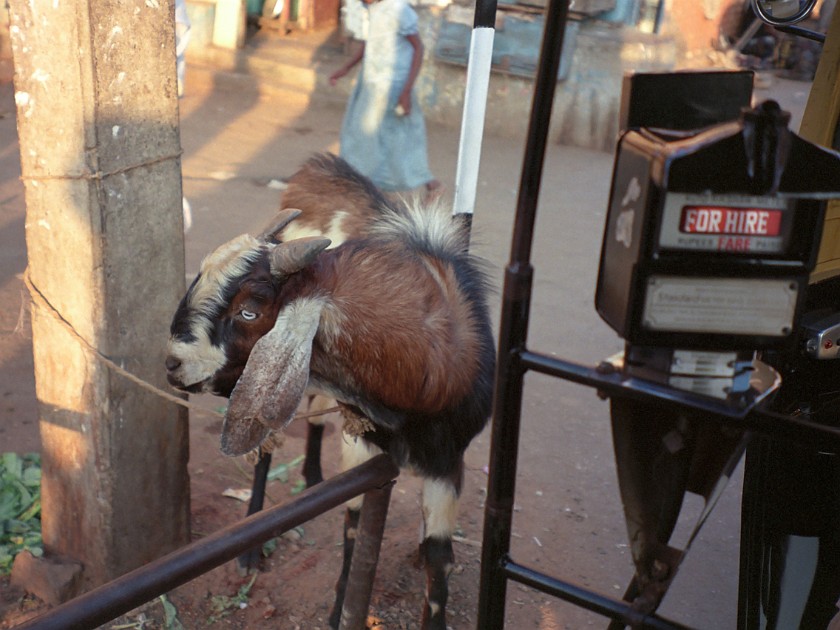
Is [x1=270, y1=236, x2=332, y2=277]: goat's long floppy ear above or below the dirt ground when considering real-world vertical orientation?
above

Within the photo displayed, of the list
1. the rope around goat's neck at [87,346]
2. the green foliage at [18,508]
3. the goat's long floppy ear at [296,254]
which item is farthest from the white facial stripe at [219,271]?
the green foliage at [18,508]

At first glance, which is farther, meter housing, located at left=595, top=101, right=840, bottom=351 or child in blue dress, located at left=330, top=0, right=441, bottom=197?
child in blue dress, located at left=330, top=0, right=441, bottom=197

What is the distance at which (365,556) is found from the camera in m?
2.49

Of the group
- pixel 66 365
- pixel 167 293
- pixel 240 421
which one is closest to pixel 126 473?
pixel 66 365

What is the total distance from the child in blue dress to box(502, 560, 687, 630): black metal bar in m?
5.73

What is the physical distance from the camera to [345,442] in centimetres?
302

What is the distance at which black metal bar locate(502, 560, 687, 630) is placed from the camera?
1.43 meters

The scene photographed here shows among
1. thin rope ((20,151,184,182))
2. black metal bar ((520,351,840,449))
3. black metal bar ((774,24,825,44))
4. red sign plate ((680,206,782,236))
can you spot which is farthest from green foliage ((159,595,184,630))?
black metal bar ((774,24,825,44))

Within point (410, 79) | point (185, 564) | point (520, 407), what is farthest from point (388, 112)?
point (520, 407)

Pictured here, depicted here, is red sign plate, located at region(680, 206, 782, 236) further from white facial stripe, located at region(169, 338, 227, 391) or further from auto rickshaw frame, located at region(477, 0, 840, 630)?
white facial stripe, located at region(169, 338, 227, 391)

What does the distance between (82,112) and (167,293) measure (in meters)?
0.67

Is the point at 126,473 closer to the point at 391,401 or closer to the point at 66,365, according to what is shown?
the point at 66,365

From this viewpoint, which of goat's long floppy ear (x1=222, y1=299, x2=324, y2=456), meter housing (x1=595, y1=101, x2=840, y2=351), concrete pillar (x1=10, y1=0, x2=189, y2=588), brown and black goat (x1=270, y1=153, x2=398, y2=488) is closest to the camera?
meter housing (x1=595, y1=101, x2=840, y2=351)

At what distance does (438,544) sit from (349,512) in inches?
15.7
